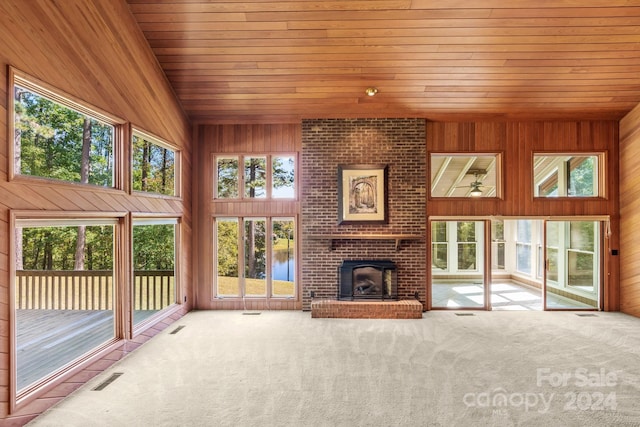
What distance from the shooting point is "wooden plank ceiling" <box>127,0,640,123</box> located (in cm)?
412

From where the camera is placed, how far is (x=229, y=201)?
614 centimetres

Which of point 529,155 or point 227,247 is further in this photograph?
point 227,247

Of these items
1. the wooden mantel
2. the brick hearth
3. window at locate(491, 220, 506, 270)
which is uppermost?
the wooden mantel

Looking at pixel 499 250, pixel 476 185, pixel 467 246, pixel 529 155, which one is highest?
pixel 529 155

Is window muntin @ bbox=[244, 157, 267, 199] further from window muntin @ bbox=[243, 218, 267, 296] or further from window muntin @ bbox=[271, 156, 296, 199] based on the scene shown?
window muntin @ bbox=[243, 218, 267, 296]

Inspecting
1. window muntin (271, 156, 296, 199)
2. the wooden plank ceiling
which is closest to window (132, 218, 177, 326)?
window muntin (271, 156, 296, 199)

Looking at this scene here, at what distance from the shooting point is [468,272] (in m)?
7.08

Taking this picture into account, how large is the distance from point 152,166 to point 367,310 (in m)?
4.34

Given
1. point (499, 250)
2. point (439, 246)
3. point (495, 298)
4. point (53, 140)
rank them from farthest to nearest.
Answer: point (499, 250) → point (495, 298) → point (439, 246) → point (53, 140)

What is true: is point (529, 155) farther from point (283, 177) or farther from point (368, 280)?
point (283, 177)

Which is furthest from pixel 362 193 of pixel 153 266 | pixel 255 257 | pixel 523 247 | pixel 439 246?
pixel 523 247

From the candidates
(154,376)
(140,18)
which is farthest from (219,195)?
(154,376)

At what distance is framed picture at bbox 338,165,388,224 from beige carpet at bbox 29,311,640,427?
6.42 ft

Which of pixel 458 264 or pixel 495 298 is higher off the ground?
pixel 458 264
